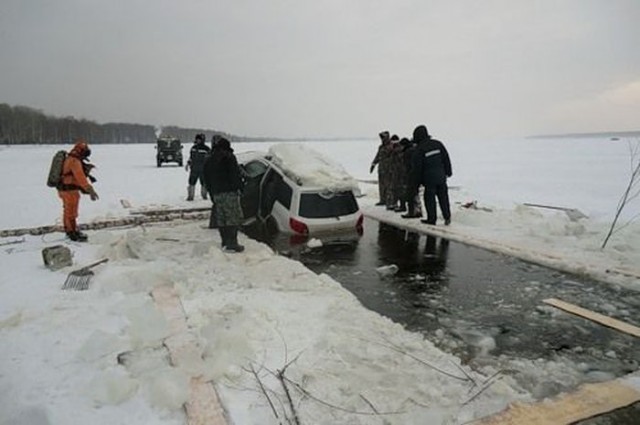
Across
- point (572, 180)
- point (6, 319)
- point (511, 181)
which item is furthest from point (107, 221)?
point (572, 180)

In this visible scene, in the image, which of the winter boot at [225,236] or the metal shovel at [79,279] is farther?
the winter boot at [225,236]

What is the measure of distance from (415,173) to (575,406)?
6.56m

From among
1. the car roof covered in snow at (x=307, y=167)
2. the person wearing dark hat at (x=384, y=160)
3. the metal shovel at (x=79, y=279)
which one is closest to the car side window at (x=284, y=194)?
the car roof covered in snow at (x=307, y=167)

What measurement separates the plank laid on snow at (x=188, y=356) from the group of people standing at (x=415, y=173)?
5.76 meters

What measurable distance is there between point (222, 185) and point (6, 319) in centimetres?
370

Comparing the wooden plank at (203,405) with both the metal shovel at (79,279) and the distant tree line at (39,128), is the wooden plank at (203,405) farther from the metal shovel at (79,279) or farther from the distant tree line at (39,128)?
the distant tree line at (39,128)

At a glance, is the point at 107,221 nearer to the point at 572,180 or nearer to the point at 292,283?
the point at 292,283

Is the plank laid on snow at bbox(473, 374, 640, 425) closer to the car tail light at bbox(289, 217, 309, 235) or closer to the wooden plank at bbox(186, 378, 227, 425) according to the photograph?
the wooden plank at bbox(186, 378, 227, 425)

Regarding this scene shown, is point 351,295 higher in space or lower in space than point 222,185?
lower

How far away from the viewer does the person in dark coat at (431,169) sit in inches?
364

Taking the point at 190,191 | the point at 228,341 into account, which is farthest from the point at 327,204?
the point at 190,191

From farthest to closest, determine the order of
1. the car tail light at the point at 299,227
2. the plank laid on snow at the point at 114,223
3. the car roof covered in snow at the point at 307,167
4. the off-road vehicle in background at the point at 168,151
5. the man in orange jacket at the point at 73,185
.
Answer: the off-road vehicle in background at the point at 168,151 < the plank laid on snow at the point at 114,223 < the car roof covered in snow at the point at 307,167 < the car tail light at the point at 299,227 < the man in orange jacket at the point at 73,185

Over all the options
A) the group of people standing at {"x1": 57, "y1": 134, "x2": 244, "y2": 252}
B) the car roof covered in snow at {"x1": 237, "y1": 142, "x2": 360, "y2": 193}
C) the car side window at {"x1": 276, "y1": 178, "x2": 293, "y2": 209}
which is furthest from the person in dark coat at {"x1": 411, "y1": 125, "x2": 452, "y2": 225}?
the group of people standing at {"x1": 57, "y1": 134, "x2": 244, "y2": 252}

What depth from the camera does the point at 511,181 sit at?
21609 millimetres
